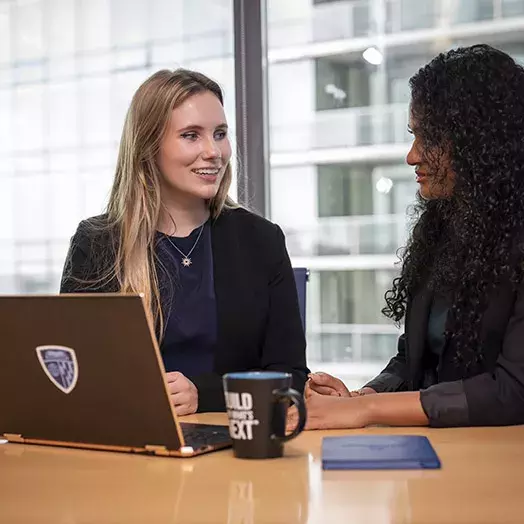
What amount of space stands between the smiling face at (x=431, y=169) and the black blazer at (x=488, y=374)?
203mm

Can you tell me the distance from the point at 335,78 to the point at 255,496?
111 inches

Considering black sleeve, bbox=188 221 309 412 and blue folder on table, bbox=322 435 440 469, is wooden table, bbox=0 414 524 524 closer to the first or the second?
blue folder on table, bbox=322 435 440 469

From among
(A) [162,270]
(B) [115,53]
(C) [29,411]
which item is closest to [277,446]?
(C) [29,411]

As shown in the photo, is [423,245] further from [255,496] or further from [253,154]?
[253,154]

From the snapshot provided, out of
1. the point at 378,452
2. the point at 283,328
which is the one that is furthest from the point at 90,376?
the point at 283,328

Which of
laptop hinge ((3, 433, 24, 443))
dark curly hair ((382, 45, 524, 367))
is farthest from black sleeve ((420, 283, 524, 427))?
laptop hinge ((3, 433, 24, 443))

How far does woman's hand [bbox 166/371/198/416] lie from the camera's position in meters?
1.61

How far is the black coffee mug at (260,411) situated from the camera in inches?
43.4

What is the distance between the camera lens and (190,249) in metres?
2.16

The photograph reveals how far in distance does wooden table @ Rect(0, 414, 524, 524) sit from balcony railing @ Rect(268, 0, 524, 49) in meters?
2.46

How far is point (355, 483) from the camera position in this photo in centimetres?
101

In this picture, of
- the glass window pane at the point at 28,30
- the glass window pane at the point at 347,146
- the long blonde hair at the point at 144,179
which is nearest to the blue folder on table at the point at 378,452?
the long blonde hair at the point at 144,179

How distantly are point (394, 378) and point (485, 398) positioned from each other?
1.46ft

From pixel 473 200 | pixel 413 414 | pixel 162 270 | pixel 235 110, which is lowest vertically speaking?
pixel 413 414
